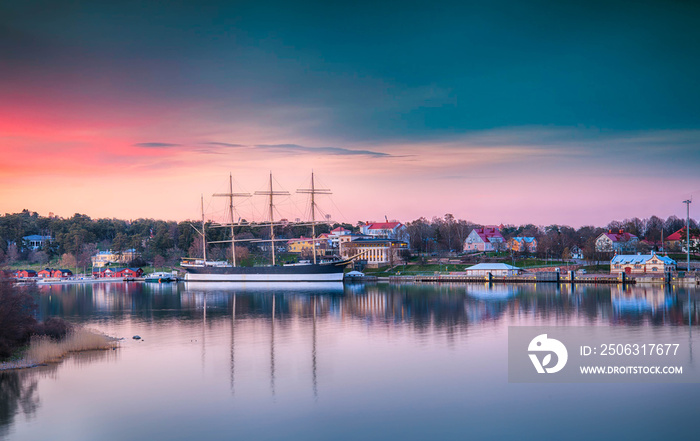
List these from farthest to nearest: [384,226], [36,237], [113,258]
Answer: [384,226] < [36,237] < [113,258]

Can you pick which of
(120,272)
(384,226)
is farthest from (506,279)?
(384,226)

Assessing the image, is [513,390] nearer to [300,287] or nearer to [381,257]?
[300,287]

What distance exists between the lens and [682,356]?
32781 millimetres

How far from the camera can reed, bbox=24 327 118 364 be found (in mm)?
31109

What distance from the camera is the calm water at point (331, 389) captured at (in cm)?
2130

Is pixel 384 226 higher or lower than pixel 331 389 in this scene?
higher

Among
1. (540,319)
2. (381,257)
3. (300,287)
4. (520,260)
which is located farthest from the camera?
(381,257)

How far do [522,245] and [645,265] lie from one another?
5394 centimetres

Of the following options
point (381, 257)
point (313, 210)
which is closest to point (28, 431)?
point (313, 210)

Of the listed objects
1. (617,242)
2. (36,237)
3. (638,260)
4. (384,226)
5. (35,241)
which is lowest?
(638,260)

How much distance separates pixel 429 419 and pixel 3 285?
2286cm

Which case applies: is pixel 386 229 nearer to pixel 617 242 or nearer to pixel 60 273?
pixel 617 242

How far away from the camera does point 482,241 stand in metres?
151

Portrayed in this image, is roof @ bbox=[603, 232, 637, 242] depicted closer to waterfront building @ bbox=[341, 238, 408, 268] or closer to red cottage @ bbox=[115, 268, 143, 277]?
waterfront building @ bbox=[341, 238, 408, 268]
